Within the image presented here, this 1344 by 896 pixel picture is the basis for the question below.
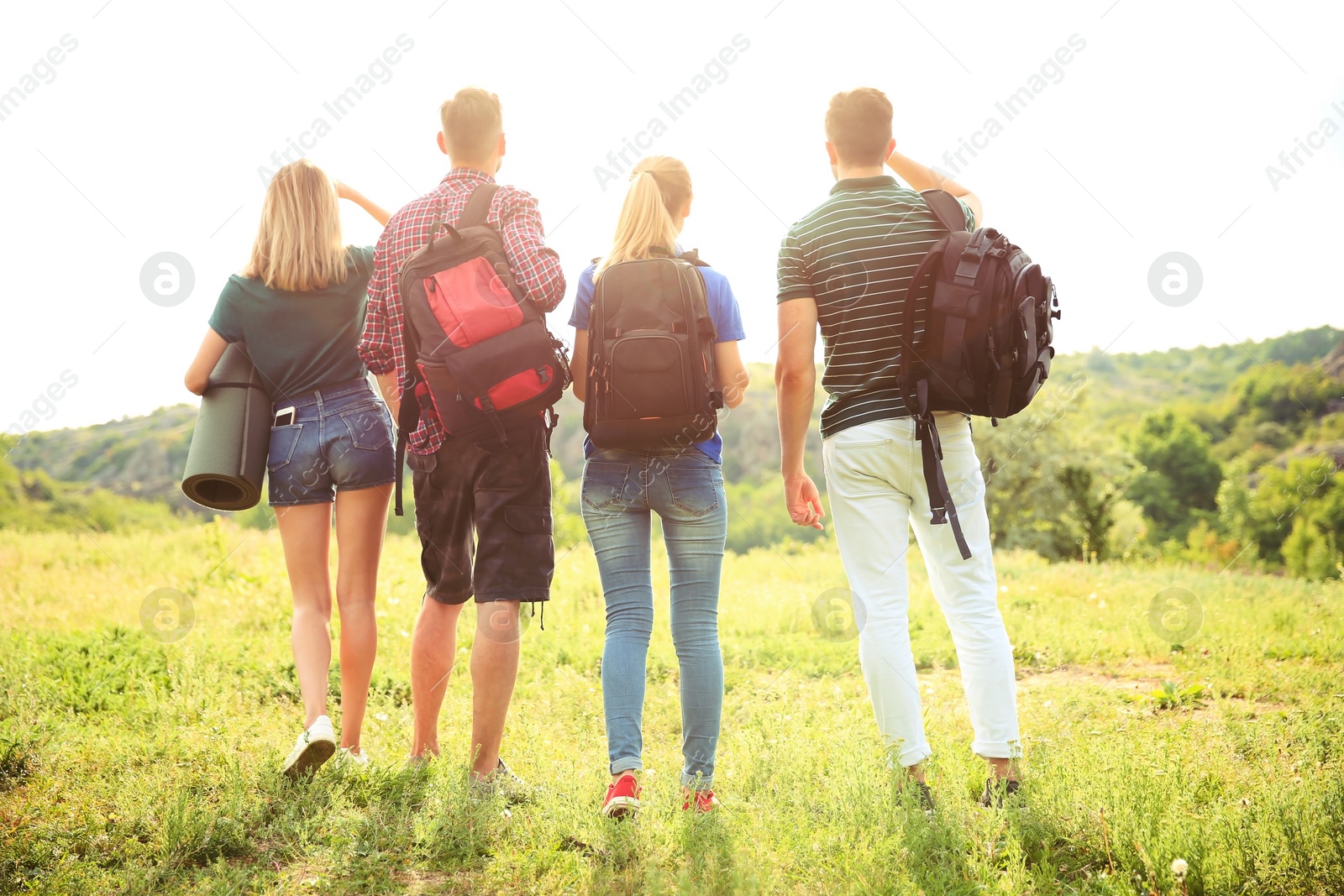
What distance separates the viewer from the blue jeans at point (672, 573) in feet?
10.2

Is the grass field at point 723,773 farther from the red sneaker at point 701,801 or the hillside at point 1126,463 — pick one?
the hillside at point 1126,463

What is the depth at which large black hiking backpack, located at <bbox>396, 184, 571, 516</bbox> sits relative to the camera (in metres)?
3.11

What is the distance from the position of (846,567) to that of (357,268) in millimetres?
2363

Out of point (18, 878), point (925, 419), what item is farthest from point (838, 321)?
point (18, 878)

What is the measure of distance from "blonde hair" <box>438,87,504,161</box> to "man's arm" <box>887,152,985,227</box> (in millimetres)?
1628

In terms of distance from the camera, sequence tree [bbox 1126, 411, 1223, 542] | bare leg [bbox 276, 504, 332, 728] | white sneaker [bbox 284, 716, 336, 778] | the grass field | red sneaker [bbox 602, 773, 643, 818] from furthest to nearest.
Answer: tree [bbox 1126, 411, 1223, 542], bare leg [bbox 276, 504, 332, 728], white sneaker [bbox 284, 716, 336, 778], red sneaker [bbox 602, 773, 643, 818], the grass field

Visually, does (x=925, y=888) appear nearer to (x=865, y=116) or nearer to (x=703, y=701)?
(x=703, y=701)

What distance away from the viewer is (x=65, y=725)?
4.34m

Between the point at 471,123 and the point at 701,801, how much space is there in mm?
2650

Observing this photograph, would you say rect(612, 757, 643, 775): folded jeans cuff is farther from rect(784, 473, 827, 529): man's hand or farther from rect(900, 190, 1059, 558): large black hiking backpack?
rect(900, 190, 1059, 558): large black hiking backpack

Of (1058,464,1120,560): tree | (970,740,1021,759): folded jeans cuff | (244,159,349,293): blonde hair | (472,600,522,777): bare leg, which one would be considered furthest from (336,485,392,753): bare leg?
(1058,464,1120,560): tree

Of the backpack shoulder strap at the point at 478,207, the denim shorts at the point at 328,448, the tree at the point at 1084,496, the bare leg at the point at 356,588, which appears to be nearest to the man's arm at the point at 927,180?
the backpack shoulder strap at the point at 478,207

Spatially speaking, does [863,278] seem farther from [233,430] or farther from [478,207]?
[233,430]

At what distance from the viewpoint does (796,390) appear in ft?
10.7
